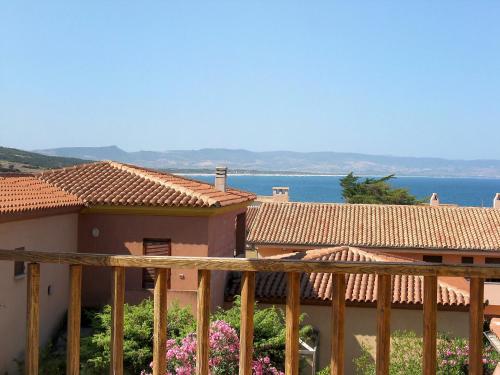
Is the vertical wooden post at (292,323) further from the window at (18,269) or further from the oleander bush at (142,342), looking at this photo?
the window at (18,269)

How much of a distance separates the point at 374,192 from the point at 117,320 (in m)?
67.3

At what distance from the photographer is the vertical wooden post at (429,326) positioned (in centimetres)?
348

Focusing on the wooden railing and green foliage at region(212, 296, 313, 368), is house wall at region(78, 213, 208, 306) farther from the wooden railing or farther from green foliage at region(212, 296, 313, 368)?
the wooden railing

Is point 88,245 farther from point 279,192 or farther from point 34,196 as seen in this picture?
point 279,192

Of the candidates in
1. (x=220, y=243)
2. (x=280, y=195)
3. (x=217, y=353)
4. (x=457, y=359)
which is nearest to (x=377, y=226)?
(x=280, y=195)

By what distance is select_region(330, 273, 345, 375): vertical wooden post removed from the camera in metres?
3.51

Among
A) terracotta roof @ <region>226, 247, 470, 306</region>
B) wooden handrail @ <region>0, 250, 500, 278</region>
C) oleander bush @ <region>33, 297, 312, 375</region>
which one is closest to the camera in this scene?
wooden handrail @ <region>0, 250, 500, 278</region>

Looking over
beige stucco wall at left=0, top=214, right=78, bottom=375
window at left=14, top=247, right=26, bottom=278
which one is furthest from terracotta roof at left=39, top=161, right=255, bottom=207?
window at left=14, top=247, right=26, bottom=278

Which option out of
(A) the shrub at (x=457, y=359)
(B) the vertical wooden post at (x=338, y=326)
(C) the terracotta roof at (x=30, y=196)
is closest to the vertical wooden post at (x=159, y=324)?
(B) the vertical wooden post at (x=338, y=326)

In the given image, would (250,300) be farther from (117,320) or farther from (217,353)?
(217,353)

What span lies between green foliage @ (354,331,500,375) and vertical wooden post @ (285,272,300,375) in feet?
26.5

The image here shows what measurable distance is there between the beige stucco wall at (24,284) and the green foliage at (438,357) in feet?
21.6

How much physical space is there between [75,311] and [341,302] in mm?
1421

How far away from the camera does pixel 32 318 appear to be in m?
3.71
